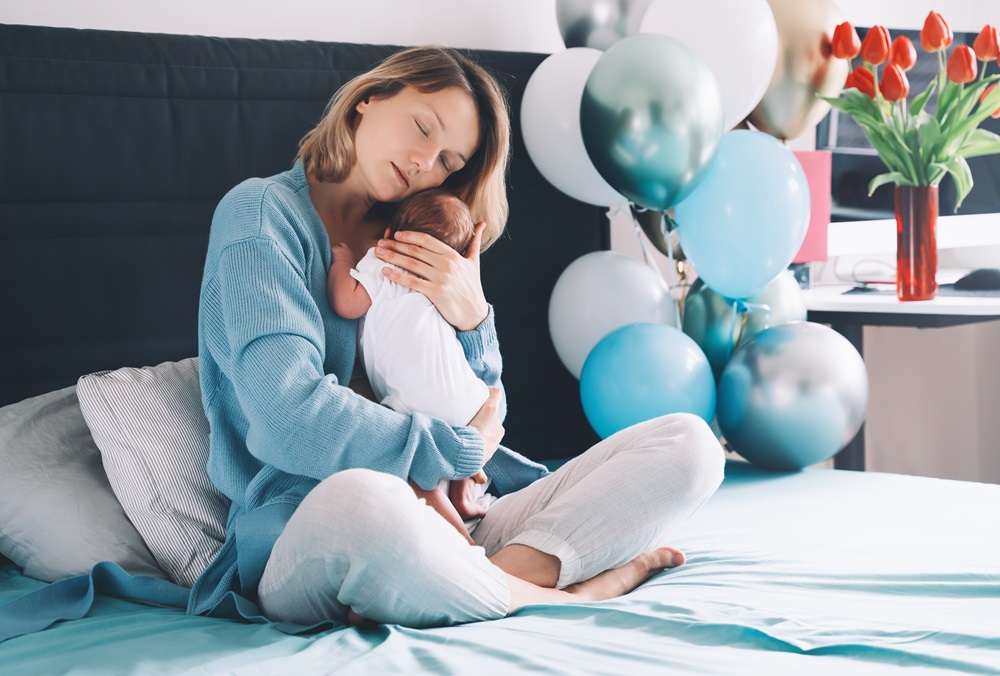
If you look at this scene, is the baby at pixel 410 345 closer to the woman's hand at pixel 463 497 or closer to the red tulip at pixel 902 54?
the woman's hand at pixel 463 497

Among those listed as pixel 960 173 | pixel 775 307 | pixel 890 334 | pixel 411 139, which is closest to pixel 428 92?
pixel 411 139

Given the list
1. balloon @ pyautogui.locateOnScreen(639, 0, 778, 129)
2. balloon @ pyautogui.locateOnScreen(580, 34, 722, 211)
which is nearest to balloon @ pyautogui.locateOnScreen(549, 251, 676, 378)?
balloon @ pyautogui.locateOnScreen(580, 34, 722, 211)

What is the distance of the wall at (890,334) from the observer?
7.72ft

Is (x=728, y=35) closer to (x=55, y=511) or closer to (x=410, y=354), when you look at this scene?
(x=410, y=354)

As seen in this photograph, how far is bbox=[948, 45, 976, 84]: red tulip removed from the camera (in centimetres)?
256

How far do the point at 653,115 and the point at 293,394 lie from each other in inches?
36.0

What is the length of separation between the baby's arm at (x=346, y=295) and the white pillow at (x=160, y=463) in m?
0.31

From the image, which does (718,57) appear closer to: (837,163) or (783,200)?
(783,200)

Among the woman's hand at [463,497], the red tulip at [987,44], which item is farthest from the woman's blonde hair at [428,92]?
the red tulip at [987,44]

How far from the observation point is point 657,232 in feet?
8.30

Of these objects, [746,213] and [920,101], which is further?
[920,101]

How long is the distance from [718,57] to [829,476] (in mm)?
851

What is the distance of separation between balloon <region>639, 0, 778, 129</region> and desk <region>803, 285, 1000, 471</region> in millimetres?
628

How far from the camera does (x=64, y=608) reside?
4.77ft
